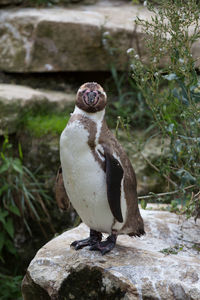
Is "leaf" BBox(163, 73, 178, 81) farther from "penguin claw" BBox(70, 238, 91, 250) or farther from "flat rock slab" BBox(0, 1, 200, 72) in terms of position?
"flat rock slab" BBox(0, 1, 200, 72)

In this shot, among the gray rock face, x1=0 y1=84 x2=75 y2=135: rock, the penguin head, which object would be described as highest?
the penguin head

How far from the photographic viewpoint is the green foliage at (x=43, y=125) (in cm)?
370

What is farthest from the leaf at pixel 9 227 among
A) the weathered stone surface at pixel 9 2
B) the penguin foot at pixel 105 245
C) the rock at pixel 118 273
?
the weathered stone surface at pixel 9 2

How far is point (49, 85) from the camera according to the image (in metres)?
4.28

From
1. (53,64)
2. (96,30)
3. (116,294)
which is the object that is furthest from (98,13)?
(116,294)

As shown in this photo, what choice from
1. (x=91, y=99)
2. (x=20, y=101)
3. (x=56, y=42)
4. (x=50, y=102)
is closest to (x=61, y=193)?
(x=91, y=99)

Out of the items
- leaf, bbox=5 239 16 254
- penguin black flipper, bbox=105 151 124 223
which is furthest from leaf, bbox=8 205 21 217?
penguin black flipper, bbox=105 151 124 223

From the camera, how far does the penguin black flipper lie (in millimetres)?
1991

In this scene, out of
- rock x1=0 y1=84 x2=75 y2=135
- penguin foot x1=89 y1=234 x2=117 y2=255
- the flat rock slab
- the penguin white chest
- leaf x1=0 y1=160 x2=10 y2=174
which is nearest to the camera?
the penguin white chest

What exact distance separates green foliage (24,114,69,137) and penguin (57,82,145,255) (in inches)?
62.7

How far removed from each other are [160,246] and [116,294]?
438 mm

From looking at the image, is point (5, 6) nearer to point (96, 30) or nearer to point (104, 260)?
point (96, 30)

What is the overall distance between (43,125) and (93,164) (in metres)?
1.79

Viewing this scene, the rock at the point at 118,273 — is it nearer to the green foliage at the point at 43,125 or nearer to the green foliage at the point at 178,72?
the green foliage at the point at 178,72
